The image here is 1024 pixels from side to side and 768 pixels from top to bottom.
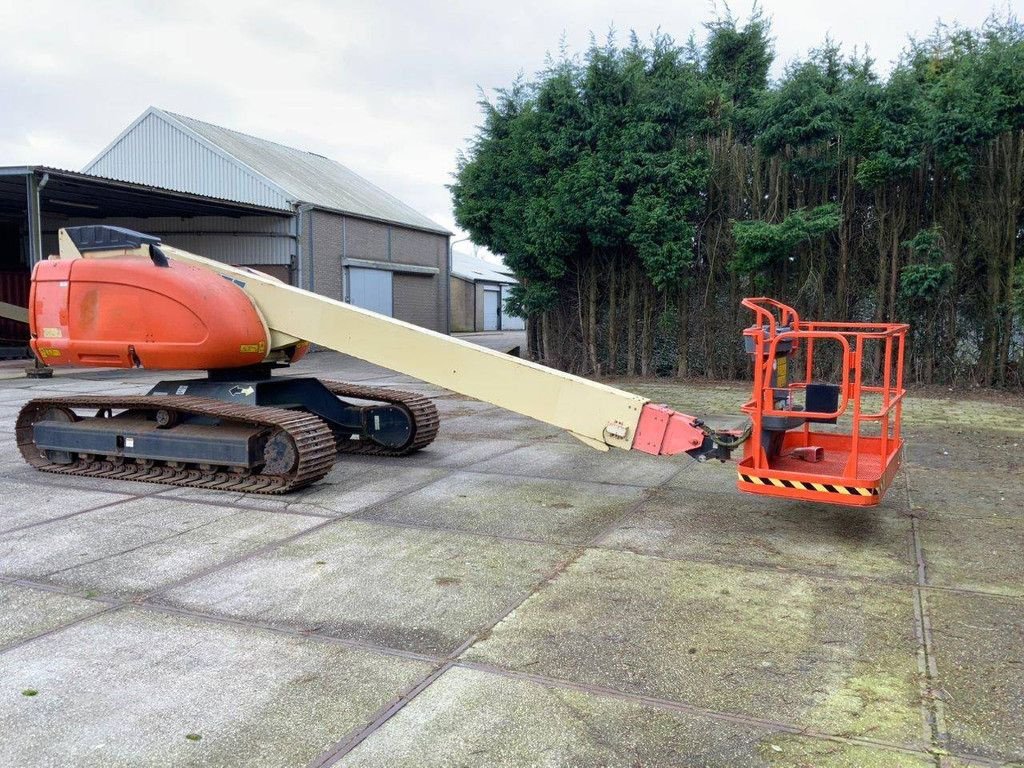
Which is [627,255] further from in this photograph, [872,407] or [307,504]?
[307,504]

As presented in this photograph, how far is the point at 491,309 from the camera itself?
48.8 meters

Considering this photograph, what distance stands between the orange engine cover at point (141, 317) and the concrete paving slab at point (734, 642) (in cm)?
392

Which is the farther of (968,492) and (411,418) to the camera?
(411,418)

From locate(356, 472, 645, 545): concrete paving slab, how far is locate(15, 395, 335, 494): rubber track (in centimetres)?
77

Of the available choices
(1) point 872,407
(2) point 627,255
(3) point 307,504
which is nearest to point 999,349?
(1) point 872,407

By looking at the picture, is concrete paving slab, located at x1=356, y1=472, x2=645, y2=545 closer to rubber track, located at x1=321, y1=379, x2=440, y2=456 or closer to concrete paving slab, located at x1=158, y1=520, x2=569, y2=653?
concrete paving slab, located at x1=158, y1=520, x2=569, y2=653

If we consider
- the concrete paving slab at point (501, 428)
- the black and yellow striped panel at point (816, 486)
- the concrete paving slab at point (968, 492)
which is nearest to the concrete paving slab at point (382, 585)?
the black and yellow striped panel at point (816, 486)

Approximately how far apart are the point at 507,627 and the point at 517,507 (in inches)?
97.6

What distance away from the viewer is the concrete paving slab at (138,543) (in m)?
4.90

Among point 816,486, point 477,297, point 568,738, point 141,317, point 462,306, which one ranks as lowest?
point 568,738

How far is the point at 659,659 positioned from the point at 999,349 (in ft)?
41.7

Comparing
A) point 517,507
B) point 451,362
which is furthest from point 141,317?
point 517,507

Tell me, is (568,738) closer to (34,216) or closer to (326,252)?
(34,216)

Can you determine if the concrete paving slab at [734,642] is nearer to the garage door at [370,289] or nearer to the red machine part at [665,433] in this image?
the red machine part at [665,433]
